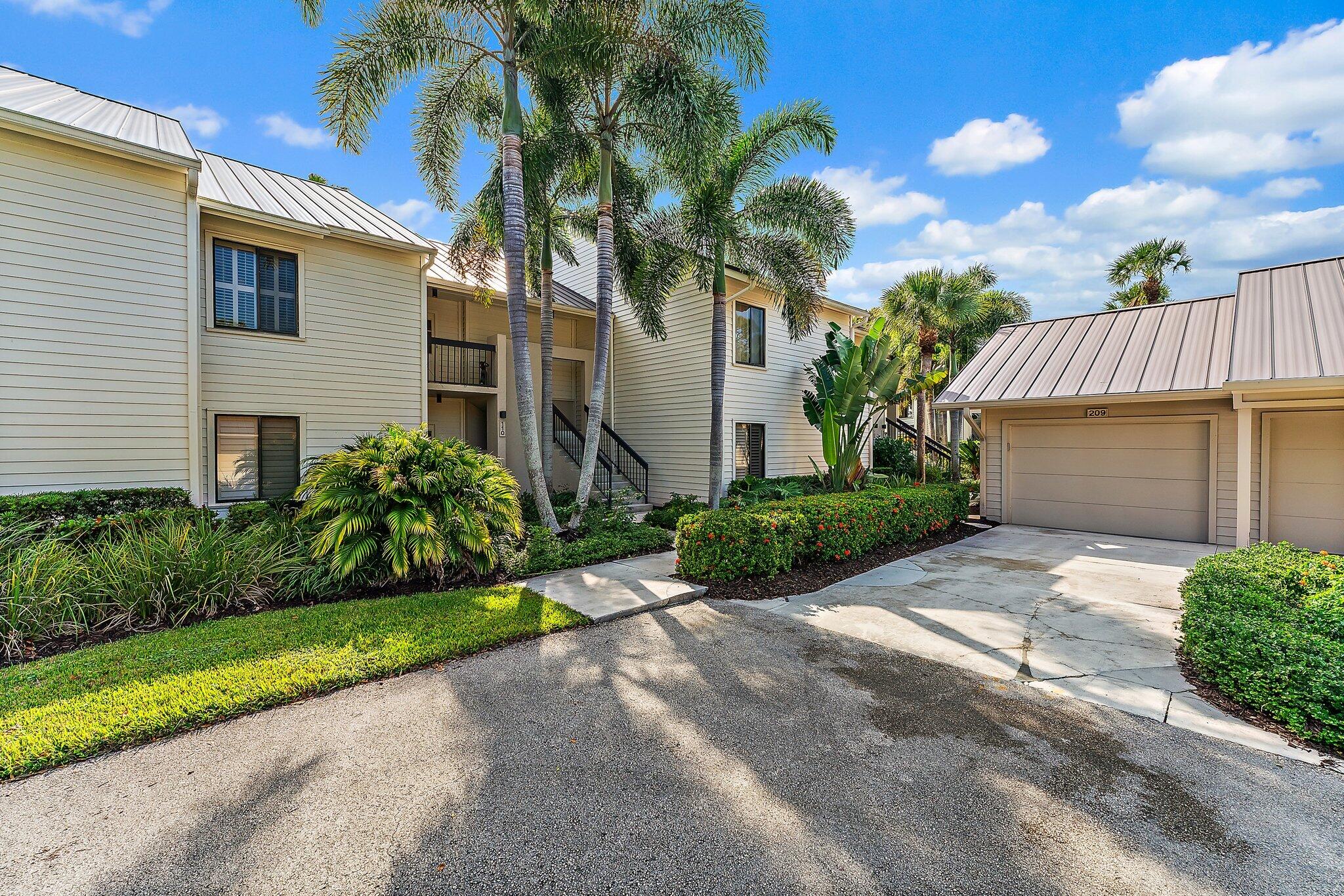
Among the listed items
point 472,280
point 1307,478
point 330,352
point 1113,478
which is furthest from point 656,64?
point 1307,478

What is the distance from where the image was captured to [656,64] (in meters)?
7.86

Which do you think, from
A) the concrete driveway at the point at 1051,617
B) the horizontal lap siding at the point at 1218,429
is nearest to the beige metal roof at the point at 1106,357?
the horizontal lap siding at the point at 1218,429

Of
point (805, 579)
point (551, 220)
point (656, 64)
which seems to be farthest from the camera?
point (551, 220)

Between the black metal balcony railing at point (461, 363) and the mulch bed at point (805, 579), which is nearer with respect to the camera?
the mulch bed at point (805, 579)

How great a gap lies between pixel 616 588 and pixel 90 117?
1096 centimetres

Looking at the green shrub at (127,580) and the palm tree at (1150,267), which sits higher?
the palm tree at (1150,267)

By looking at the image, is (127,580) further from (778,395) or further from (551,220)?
(778,395)

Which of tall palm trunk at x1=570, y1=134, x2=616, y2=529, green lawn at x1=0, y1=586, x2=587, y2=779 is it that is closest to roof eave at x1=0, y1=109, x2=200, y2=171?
tall palm trunk at x1=570, y1=134, x2=616, y2=529

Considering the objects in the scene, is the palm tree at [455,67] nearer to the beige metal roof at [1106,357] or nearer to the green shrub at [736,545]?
the green shrub at [736,545]

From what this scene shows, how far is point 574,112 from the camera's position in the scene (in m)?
9.23

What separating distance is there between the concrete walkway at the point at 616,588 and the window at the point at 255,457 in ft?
18.7

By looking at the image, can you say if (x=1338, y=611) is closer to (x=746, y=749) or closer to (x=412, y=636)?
(x=746, y=749)

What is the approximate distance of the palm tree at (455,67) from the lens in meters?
7.68

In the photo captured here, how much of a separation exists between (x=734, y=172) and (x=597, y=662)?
29.9 ft
